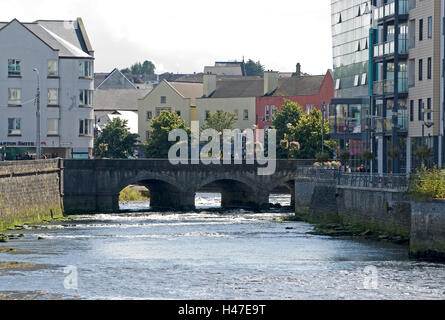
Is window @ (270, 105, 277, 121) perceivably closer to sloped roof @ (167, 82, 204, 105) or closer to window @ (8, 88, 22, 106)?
sloped roof @ (167, 82, 204, 105)

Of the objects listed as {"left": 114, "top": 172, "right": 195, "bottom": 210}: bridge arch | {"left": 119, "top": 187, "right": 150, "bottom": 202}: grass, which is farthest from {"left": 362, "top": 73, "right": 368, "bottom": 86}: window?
{"left": 119, "top": 187, "right": 150, "bottom": 202}: grass

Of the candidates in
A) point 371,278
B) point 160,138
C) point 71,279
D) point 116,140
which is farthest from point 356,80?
point 116,140

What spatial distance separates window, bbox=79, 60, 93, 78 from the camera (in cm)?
12062

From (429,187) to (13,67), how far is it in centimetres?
6469

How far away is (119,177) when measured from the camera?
109000 millimetres

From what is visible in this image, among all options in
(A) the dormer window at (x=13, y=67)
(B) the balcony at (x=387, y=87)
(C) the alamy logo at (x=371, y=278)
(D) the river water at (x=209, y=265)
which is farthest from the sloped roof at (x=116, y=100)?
(C) the alamy logo at (x=371, y=278)

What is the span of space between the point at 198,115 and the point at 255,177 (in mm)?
55128

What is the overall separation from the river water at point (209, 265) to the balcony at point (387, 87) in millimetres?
12314

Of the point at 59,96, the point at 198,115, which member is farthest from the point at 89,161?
the point at 198,115

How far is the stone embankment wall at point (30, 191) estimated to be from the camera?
3391 inches

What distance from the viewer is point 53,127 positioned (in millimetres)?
120312

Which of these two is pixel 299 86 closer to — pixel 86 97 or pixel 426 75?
pixel 86 97
